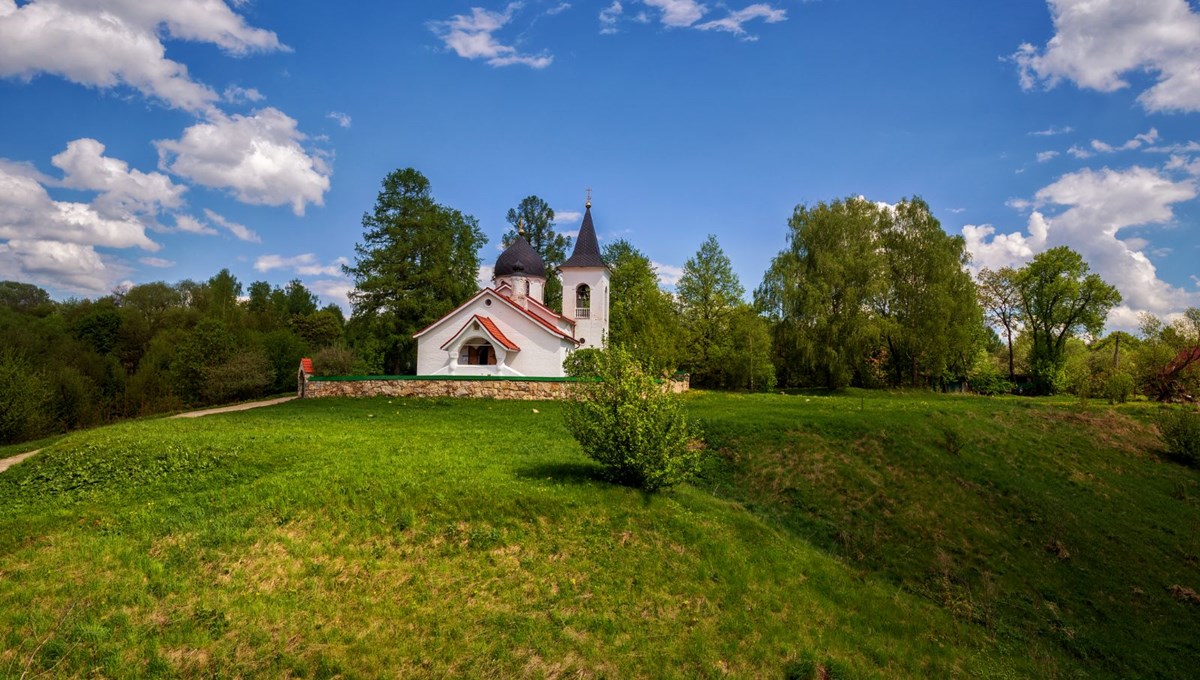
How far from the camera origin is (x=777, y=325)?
3769 centimetres

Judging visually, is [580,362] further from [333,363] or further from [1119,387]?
[1119,387]

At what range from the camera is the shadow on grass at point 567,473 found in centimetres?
1126

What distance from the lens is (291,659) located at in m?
6.71

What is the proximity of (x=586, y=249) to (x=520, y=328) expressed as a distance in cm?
757

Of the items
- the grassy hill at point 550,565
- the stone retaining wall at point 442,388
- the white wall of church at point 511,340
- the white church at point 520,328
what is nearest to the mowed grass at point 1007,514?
the grassy hill at point 550,565

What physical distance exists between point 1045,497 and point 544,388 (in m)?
17.0

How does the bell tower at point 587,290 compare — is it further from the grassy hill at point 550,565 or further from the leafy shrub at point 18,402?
the leafy shrub at point 18,402

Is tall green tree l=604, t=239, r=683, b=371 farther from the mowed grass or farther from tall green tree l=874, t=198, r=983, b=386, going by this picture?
tall green tree l=874, t=198, r=983, b=386

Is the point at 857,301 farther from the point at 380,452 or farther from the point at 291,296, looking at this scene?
the point at 291,296

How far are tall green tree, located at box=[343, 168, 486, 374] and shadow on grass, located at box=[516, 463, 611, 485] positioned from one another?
82.8 feet

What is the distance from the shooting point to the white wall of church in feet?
97.2

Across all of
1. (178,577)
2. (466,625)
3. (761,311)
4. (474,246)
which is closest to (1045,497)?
(466,625)

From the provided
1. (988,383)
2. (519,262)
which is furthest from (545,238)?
(988,383)

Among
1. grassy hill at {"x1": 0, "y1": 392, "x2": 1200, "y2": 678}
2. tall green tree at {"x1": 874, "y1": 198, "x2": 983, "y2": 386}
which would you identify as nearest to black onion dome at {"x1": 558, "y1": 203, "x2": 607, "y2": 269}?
tall green tree at {"x1": 874, "y1": 198, "x2": 983, "y2": 386}
